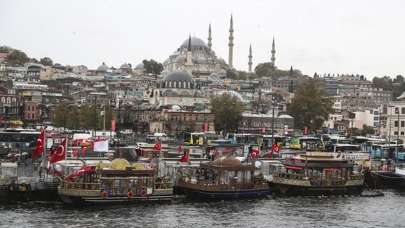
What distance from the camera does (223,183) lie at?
4103cm

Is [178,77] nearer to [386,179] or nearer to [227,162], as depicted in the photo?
[386,179]

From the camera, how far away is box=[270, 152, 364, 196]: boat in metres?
44.8

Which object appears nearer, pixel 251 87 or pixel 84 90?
pixel 84 90

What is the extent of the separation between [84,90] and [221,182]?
11070 cm

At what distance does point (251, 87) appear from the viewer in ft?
567

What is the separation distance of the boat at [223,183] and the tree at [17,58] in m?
148

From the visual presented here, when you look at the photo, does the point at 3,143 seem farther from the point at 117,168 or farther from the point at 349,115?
the point at 349,115

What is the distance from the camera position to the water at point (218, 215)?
1310 inches

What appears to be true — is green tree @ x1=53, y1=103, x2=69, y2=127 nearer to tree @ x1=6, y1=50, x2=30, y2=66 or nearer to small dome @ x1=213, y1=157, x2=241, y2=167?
small dome @ x1=213, y1=157, x2=241, y2=167

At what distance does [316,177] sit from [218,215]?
10.7 m

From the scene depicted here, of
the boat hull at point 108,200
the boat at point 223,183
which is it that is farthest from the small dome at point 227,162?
the boat hull at point 108,200

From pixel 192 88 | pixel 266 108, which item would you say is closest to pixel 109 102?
pixel 192 88

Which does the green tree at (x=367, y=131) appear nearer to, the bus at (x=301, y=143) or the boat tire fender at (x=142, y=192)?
the bus at (x=301, y=143)

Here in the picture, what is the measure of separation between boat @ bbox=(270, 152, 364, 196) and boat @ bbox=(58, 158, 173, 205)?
8.59 m
